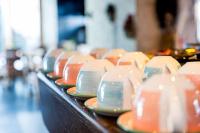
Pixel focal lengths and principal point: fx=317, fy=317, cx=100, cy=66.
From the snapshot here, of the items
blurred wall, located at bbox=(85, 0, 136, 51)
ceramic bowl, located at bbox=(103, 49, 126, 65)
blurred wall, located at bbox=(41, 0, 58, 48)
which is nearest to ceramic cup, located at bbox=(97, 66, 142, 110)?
ceramic bowl, located at bbox=(103, 49, 126, 65)

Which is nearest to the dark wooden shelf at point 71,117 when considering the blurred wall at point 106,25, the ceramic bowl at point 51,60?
the ceramic bowl at point 51,60

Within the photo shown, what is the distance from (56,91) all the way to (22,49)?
704cm

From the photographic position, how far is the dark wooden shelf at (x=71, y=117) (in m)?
0.88

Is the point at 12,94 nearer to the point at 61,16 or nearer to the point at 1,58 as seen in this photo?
the point at 1,58

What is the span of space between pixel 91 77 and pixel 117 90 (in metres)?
0.23

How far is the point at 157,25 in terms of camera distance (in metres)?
6.15

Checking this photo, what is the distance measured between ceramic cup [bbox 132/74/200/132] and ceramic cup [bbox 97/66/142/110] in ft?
0.45

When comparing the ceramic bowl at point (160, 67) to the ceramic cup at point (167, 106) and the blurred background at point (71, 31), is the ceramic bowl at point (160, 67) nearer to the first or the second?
the ceramic cup at point (167, 106)

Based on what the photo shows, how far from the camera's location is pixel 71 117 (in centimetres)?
115

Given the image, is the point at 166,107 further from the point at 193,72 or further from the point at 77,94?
the point at 77,94

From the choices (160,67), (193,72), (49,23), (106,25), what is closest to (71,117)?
(160,67)

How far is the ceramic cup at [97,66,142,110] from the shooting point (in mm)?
910

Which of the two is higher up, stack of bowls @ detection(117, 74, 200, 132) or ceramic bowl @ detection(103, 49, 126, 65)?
ceramic bowl @ detection(103, 49, 126, 65)

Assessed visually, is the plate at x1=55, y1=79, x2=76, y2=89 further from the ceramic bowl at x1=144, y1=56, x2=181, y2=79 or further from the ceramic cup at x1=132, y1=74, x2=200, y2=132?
the ceramic cup at x1=132, y1=74, x2=200, y2=132
